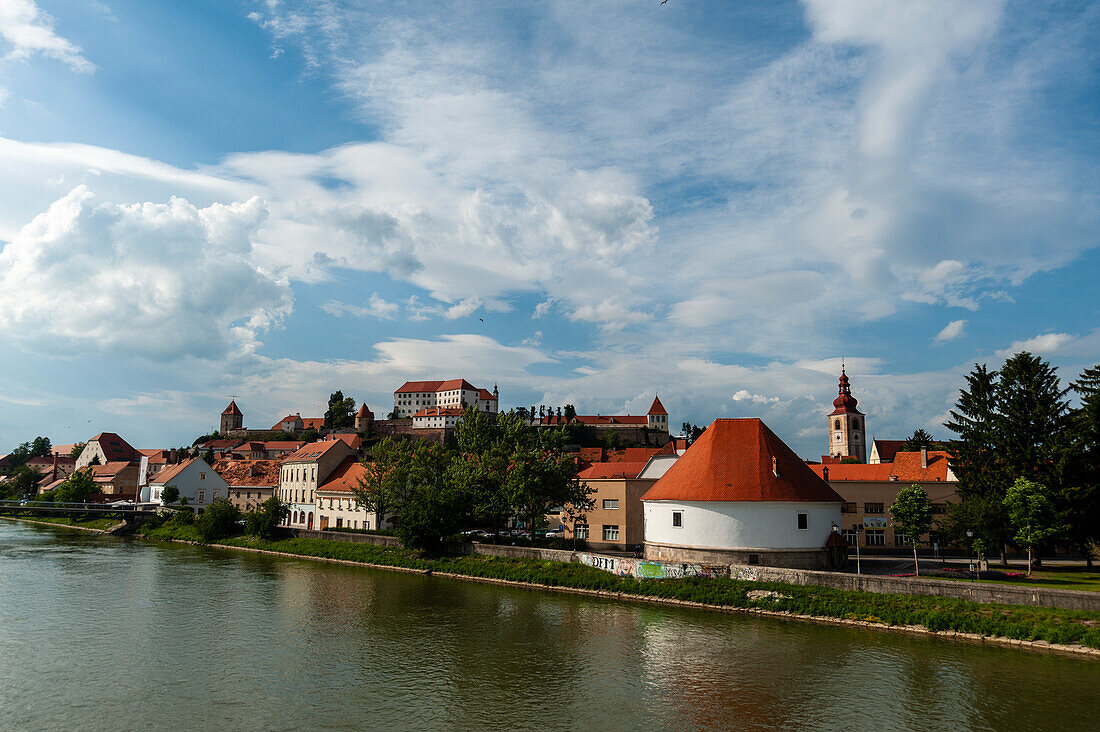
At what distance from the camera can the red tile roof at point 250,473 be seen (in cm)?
9000

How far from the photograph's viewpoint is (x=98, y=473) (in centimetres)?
11512

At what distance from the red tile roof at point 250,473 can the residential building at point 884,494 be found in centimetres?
6662

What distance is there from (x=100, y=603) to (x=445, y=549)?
69.3ft

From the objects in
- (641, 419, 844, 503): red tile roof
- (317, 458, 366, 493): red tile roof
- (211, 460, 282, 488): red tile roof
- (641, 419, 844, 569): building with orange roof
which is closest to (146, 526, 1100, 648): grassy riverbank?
(641, 419, 844, 569): building with orange roof

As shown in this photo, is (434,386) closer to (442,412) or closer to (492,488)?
(442,412)

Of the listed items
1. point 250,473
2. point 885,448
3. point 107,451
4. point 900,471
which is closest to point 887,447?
point 885,448

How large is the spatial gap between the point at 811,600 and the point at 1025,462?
21.1 metres

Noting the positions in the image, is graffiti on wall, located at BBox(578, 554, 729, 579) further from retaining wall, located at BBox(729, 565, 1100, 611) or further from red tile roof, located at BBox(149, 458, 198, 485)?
red tile roof, located at BBox(149, 458, 198, 485)

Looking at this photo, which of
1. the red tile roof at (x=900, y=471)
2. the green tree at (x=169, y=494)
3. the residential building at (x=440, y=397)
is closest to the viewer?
the red tile roof at (x=900, y=471)

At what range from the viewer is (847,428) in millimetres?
123500

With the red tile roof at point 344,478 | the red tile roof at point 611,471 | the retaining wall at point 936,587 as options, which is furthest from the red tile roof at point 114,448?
the retaining wall at point 936,587

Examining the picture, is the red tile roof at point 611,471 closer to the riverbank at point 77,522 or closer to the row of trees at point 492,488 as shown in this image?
the row of trees at point 492,488

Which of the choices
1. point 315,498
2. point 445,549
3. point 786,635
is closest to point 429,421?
point 315,498

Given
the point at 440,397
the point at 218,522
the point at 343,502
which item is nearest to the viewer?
the point at 218,522
